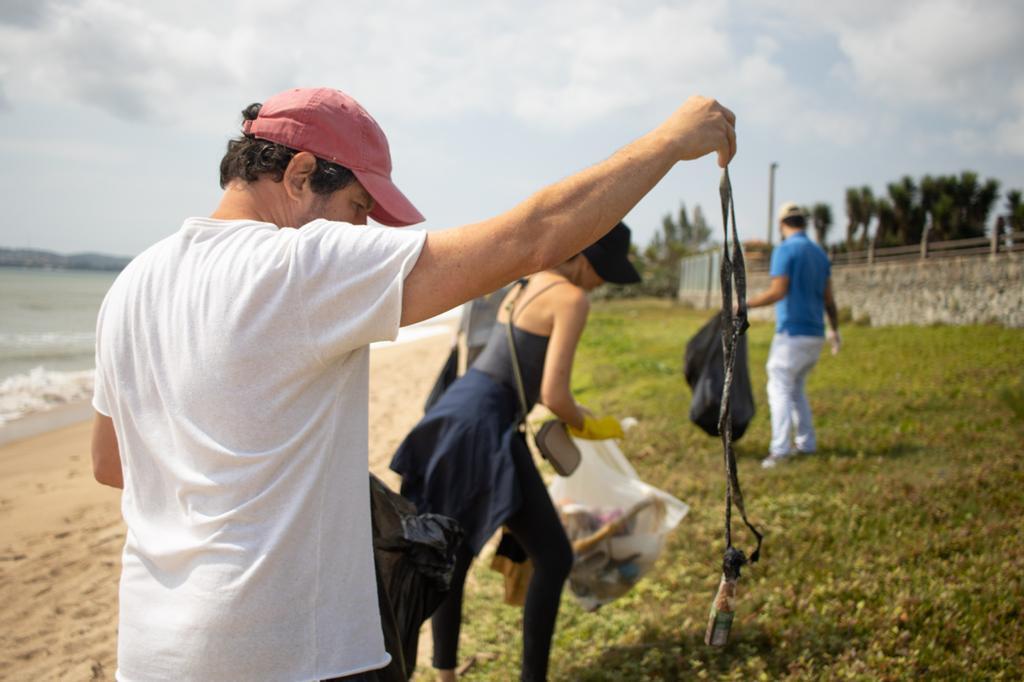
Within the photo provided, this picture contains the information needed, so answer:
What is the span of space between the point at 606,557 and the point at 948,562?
1.60m

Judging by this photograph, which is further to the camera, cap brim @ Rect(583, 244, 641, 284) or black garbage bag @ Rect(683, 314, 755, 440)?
black garbage bag @ Rect(683, 314, 755, 440)

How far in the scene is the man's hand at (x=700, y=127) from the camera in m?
1.53

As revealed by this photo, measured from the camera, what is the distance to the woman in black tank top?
2.91 metres

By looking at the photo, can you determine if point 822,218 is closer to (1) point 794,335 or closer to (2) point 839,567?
(1) point 794,335

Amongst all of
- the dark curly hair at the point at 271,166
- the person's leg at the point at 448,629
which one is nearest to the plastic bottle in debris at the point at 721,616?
the person's leg at the point at 448,629

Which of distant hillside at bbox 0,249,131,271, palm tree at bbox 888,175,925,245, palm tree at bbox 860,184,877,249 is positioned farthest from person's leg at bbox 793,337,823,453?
distant hillside at bbox 0,249,131,271

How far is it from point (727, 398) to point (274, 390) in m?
1.27

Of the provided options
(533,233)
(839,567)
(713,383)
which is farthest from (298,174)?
(713,383)

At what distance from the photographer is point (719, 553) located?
427 cm

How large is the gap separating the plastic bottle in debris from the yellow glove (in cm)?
127

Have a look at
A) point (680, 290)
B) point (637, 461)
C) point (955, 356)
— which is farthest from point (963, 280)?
point (680, 290)

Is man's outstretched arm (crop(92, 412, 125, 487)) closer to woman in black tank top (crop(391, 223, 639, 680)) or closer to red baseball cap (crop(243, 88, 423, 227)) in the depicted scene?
red baseball cap (crop(243, 88, 423, 227))

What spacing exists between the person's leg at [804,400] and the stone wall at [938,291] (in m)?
11.0

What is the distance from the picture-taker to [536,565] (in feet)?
9.89
